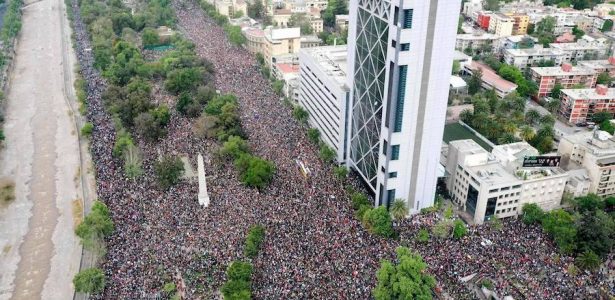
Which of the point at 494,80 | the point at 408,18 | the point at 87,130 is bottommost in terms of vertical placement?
the point at 87,130

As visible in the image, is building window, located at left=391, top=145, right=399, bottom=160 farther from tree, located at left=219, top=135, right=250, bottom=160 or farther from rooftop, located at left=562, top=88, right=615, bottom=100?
rooftop, located at left=562, top=88, right=615, bottom=100

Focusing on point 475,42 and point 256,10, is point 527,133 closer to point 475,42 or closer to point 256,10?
point 475,42

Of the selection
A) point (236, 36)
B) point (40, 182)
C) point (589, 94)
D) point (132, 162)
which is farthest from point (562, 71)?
point (40, 182)

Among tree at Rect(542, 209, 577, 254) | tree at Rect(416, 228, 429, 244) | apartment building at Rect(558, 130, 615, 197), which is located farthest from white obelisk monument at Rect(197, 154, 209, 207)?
apartment building at Rect(558, 130, 615, 197)

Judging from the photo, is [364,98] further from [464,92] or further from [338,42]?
[338,42]

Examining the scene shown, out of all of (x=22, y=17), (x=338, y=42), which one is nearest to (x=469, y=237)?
(x=338, y=42)

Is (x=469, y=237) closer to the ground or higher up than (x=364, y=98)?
closer to the ground

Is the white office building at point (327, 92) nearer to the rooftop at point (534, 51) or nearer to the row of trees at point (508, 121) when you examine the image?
the row of trees at point (508, 121)
